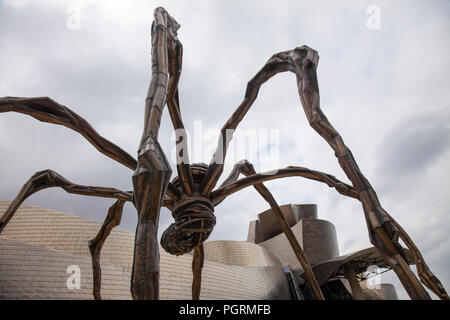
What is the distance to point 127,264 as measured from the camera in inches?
503

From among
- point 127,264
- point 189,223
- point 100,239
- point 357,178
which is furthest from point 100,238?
point 127,264

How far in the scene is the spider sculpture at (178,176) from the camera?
4.78ft

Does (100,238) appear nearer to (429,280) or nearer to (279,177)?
(279,177)

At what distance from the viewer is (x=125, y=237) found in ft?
45.8

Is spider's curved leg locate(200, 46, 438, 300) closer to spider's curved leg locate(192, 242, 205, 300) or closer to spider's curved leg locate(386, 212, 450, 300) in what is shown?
spider's curved leg locate(386, 212, 450, 300)

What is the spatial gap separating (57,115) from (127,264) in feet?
38.6

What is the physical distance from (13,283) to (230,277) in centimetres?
912

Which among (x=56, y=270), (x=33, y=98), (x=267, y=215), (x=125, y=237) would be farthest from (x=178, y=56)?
(x=267, y=215)

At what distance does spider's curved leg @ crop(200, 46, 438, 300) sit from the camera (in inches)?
57.9

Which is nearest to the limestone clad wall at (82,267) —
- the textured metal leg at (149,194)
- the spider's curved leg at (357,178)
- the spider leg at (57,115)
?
the spider leg at (57,115)

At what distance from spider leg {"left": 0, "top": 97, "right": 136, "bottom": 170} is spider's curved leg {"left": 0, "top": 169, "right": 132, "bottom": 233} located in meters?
1.21

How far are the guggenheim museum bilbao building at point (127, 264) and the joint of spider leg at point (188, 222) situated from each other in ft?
26.5

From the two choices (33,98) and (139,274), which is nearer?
(139,274)
